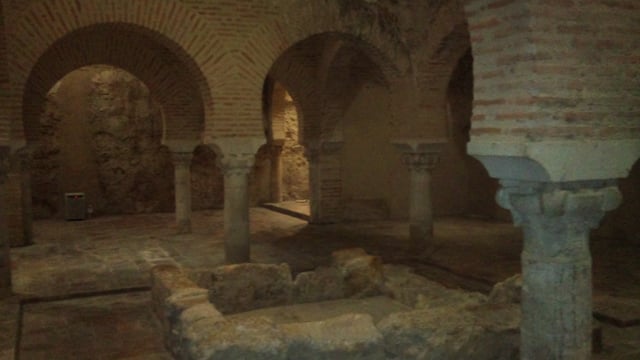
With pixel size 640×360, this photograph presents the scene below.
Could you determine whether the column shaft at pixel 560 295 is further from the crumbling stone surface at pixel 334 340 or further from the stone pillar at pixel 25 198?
the stone pillar at pixel 25 198

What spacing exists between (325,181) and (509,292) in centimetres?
849

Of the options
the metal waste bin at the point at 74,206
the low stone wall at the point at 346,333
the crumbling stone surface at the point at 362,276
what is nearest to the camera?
the low stone wall at the point at 346,333

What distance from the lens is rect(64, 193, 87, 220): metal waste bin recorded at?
1577 cm

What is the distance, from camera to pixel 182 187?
42.9 feet

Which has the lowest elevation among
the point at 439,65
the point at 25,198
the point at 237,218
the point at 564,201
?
the point at 237,218

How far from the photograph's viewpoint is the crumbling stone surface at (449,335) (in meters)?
4.73

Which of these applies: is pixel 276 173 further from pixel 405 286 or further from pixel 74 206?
pixel 405 286

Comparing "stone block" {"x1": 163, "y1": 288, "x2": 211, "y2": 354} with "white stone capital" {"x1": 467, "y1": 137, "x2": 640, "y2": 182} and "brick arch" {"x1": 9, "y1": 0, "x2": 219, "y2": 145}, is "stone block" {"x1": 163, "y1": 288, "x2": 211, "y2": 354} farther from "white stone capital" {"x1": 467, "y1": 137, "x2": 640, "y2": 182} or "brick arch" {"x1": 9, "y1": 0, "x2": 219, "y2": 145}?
"brick arch" {"x1": 9, "y1": 0, "x2": 219, "y2": 145}

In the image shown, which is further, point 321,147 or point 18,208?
point 321,147

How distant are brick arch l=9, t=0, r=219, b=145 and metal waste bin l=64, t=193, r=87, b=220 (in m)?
7.59

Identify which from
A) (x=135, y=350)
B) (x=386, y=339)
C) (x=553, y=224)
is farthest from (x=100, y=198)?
(x=553, y=224)

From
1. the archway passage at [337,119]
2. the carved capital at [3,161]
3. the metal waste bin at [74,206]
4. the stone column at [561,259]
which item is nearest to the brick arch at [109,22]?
the carved capital at [3,161]

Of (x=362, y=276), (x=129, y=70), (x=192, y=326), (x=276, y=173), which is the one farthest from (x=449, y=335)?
(x=276, y=173)

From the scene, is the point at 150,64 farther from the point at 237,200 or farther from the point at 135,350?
the point at 135,350
